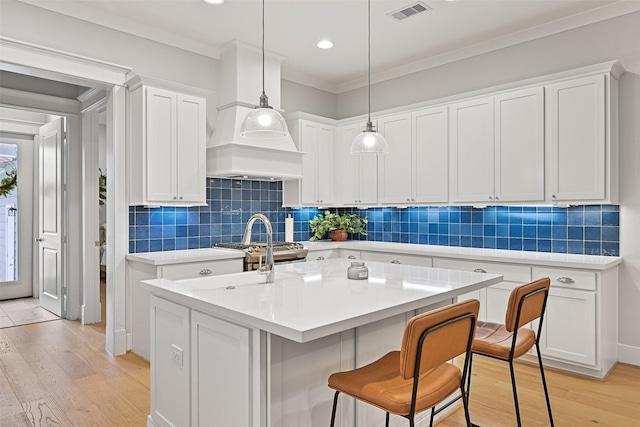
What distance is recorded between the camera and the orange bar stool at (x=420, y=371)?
1551 millimetres

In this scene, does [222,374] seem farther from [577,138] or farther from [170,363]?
[577,138]

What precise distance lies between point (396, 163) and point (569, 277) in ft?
6.97

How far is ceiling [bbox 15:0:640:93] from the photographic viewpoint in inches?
141

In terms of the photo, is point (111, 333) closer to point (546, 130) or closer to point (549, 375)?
point (549, 375)

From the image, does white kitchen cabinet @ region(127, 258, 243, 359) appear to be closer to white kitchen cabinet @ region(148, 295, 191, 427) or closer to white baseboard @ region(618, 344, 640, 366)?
white kitchen cabinet @ region(148, 295, 191, 427)

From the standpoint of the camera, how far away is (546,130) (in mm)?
3695

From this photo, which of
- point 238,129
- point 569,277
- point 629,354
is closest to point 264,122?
point 238,129

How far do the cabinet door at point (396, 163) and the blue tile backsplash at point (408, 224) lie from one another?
1.22 feet

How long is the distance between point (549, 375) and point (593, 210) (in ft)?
4.81

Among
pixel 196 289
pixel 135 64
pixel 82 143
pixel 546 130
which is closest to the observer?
pixel 196 289

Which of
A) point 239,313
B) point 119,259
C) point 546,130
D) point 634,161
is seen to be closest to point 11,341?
point 119,259

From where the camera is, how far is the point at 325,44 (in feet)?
14.6

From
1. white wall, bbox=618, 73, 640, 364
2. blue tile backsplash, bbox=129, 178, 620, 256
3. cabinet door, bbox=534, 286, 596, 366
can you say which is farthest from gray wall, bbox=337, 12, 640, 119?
cabinet door, bbox=534, 286, 596, 366

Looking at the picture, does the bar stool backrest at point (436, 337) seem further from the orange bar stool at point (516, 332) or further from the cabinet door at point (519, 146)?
the cabinet door at point (519, 146)
